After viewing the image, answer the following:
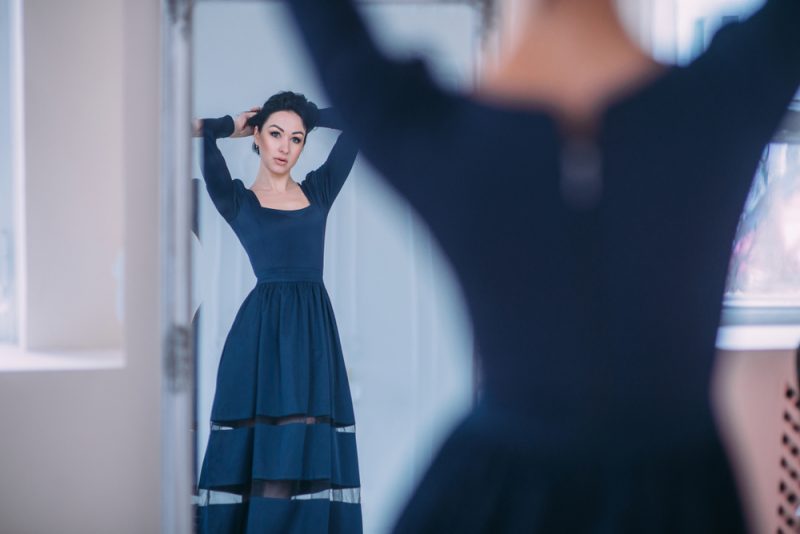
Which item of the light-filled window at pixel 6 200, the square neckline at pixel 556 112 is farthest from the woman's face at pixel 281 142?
the light-filled window at pixel 6 200

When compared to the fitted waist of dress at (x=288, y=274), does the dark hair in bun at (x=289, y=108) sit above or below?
above

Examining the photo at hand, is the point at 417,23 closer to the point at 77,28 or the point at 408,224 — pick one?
the point at 408,224

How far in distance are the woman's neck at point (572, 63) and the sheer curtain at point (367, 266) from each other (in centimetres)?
35

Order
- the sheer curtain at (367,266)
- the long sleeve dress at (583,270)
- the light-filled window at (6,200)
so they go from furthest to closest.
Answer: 1. the light-filled window at (6,200)
2. the sheer curtain at (367,266)
3. the long sleeve dress at (583,270)

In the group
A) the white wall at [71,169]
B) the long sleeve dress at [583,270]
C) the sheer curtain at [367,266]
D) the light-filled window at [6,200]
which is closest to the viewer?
the long sleeve dress at [583,270]

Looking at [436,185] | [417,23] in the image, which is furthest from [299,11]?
[417,23]

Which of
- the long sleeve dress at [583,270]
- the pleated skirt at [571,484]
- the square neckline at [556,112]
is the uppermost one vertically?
the square neckline at [556,112]

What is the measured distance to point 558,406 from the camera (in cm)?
114

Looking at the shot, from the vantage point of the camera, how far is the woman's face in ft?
5.09

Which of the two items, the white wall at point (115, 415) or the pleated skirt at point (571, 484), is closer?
the pleated skirt at point (571, 484)

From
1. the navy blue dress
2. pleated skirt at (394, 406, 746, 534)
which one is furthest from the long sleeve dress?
the navy blue dress

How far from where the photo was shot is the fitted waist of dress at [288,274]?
5.07ft

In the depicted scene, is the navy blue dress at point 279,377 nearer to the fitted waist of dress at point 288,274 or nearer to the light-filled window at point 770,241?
the fitted waist of dress at point 288,274

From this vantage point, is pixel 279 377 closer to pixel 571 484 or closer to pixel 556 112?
pixel 571 484
